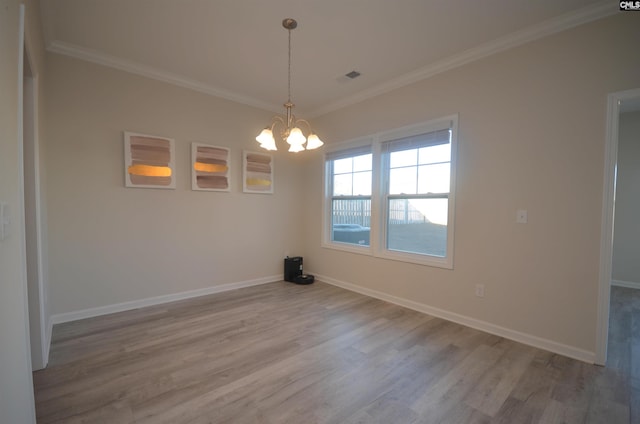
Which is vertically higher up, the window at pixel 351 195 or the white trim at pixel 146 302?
the window at pixel 351 195

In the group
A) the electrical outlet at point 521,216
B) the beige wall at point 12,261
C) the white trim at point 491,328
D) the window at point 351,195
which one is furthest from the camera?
the window at point 351,195

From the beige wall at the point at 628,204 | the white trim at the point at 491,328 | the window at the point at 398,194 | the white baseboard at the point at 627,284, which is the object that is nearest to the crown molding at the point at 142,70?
the window at the point at 398,194

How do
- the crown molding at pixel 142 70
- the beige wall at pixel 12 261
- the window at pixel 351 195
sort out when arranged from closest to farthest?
1. the beige wall at pixel 12 261
2. the crown molding at pixel 142 70
3. the window at pixel 351 195

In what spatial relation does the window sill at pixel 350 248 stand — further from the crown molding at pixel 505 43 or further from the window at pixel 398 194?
the crown molding at pixel 505 43

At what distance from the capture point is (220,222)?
4.12 m

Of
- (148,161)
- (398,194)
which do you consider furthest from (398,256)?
(148,161)

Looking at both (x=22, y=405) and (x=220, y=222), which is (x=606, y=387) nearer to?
(x=22, y=405)

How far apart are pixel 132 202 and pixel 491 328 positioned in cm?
426

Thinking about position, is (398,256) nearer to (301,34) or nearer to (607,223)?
(607,223)

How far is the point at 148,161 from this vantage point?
347 centimetres

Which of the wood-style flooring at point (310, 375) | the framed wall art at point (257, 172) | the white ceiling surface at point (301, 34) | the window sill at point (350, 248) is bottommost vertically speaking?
the wood-style flooring at point (310, 375)

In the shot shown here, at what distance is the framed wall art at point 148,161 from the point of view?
3332 mm

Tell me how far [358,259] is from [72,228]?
11.5 ft

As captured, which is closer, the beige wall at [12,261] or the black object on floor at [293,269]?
the beige wall at [12,261]
